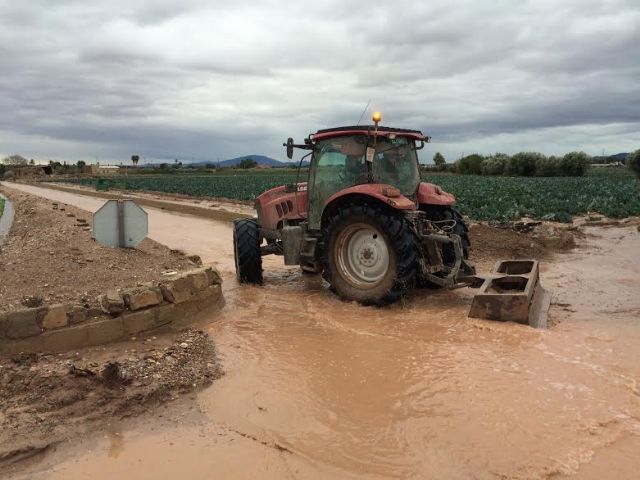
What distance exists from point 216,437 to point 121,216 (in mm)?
4837

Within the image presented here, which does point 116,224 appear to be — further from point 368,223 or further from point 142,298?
point 368,223

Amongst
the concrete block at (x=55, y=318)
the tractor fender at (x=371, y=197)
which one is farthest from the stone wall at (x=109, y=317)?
the tractor fender at (x=371, y=197)

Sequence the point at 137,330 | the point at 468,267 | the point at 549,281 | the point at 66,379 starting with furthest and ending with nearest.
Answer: the point at 549,281 → the point at 468,267 → the point at 137,330 → the point at 66,379

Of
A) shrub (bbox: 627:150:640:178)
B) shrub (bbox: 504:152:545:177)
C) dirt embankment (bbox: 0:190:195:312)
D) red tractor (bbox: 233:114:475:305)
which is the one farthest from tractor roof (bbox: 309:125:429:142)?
shrub (bbox: 504:152:545:177)

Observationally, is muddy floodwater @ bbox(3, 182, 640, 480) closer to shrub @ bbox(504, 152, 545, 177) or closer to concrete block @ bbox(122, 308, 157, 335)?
concrete block @ bbox(122, 308, 157, 335)

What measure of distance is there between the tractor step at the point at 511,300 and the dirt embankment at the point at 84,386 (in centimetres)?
293

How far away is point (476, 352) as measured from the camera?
534 cm

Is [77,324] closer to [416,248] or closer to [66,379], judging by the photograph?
[66,379]

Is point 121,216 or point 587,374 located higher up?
point 121,216

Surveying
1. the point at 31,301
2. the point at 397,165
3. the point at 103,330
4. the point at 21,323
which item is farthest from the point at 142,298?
the point at 397,165

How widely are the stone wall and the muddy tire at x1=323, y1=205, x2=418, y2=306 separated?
1696 millimetres

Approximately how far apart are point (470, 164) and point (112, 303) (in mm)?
63236

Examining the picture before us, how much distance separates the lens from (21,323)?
4.82 m

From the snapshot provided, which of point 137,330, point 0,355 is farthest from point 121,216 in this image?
point 0,355
